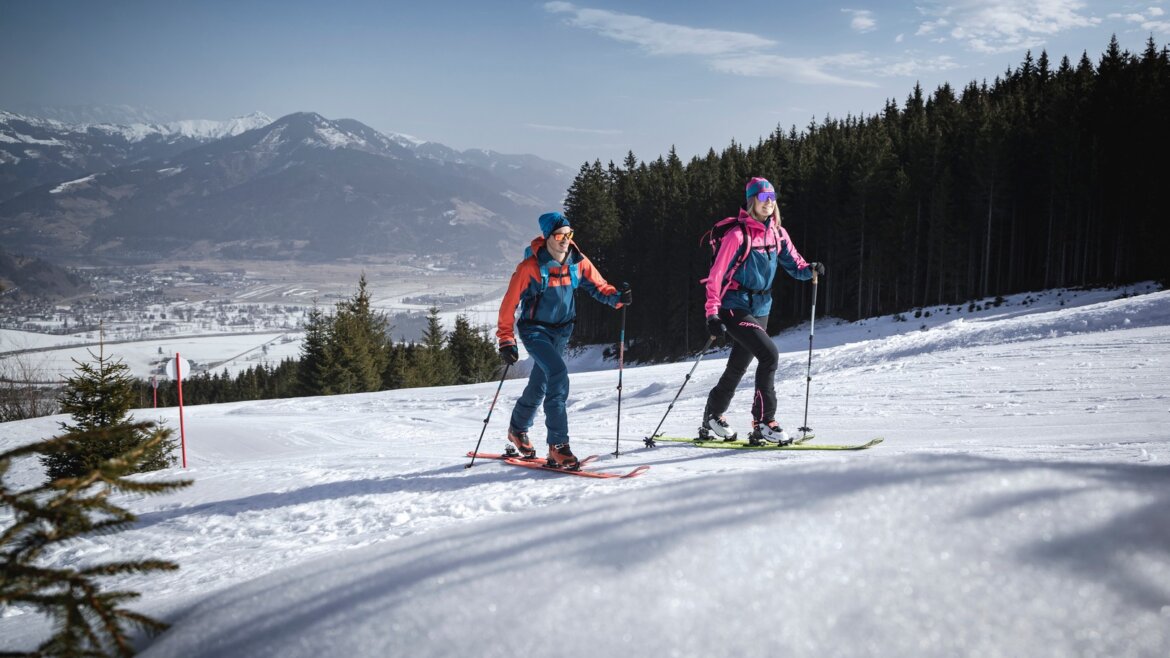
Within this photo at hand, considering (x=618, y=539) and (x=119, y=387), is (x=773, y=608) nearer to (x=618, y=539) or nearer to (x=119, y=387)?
(x=618, y=539)

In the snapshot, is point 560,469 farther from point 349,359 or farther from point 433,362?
point 433,362

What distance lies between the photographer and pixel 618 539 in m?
1.83

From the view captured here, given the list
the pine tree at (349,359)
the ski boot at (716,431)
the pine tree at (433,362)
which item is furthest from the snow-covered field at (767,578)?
the pine tree at (433,362)

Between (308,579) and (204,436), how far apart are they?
13.1 m

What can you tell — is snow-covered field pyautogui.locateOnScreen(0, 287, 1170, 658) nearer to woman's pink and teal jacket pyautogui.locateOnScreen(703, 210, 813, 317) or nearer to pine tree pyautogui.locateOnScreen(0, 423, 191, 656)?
pine tree pyautogui.locateOnScreen(0, 423, 191, 656)

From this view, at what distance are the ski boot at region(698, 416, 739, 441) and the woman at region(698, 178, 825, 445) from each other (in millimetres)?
364

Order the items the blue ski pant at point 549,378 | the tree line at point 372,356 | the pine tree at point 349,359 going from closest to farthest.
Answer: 1. the blue ski pant at point 549,378
2. the pine tree at point 349,359
3. the tree line at point 372,356

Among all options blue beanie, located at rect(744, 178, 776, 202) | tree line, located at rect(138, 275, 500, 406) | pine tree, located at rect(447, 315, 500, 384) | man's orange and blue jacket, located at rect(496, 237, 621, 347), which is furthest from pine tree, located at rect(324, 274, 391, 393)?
blue beanie, located at rect(744, 178, 776, 202)

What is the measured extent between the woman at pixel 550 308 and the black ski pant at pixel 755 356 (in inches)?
47.1

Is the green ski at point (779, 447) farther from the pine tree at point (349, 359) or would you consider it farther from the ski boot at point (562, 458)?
the pine tree at point (349, 359)

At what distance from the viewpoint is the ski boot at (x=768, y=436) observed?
693 cm

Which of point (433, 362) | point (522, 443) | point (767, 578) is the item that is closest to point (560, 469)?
point (522, 443)

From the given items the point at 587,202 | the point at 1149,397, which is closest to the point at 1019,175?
the point at 587,202

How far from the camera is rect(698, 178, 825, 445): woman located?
6465 millimetres
